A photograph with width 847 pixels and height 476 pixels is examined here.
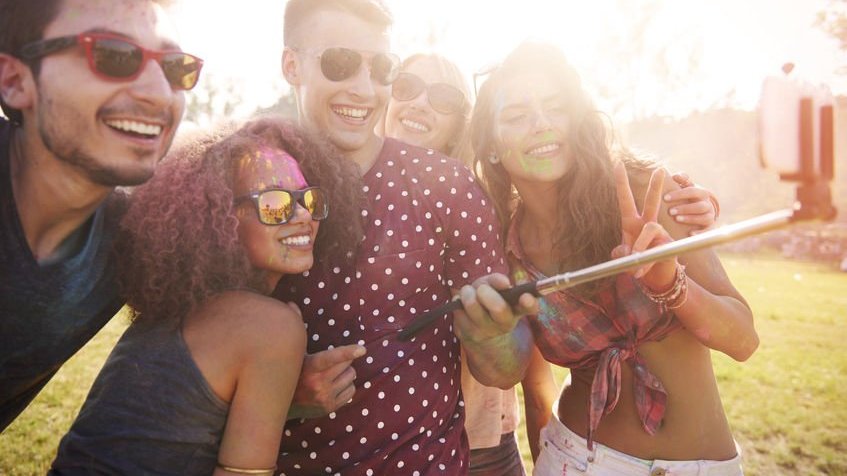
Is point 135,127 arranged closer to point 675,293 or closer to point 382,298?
point 382,298

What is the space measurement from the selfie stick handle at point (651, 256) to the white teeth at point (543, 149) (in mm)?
1169

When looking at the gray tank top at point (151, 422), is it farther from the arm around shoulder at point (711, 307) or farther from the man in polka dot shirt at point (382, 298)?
the arm around shoulder at point (711, 307)

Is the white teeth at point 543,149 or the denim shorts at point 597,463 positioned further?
the white teeth at point 543,149

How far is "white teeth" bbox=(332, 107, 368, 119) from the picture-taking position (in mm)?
2635

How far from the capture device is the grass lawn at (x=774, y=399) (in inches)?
199

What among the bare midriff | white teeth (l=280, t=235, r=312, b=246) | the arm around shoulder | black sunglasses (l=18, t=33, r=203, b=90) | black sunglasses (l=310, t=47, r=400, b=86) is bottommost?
the bare midriff

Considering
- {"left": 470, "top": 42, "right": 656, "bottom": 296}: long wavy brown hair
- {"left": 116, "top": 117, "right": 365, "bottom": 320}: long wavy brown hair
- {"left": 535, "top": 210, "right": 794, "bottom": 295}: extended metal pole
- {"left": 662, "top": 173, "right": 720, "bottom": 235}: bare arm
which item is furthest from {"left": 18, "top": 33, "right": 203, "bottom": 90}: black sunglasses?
{"left": 662, "top": 173, "right": 720, "bottom": 235}: bare arm

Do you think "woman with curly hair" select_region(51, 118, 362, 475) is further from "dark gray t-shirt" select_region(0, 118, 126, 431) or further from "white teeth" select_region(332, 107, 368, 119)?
"white teeth" select_region(332, 107, 368, 119)

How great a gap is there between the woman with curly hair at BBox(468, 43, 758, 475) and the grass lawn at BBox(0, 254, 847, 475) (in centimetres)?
273

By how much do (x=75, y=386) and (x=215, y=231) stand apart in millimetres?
5687

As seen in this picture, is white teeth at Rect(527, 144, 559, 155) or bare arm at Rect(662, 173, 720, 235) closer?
bare arm at Rect(662, 173, 720, 235)

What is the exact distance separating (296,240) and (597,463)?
169 centimetres

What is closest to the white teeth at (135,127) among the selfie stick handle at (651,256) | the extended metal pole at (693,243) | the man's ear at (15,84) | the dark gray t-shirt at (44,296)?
the man's ear at (15,84)

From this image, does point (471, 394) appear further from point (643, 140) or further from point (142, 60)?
point (643, 140)
